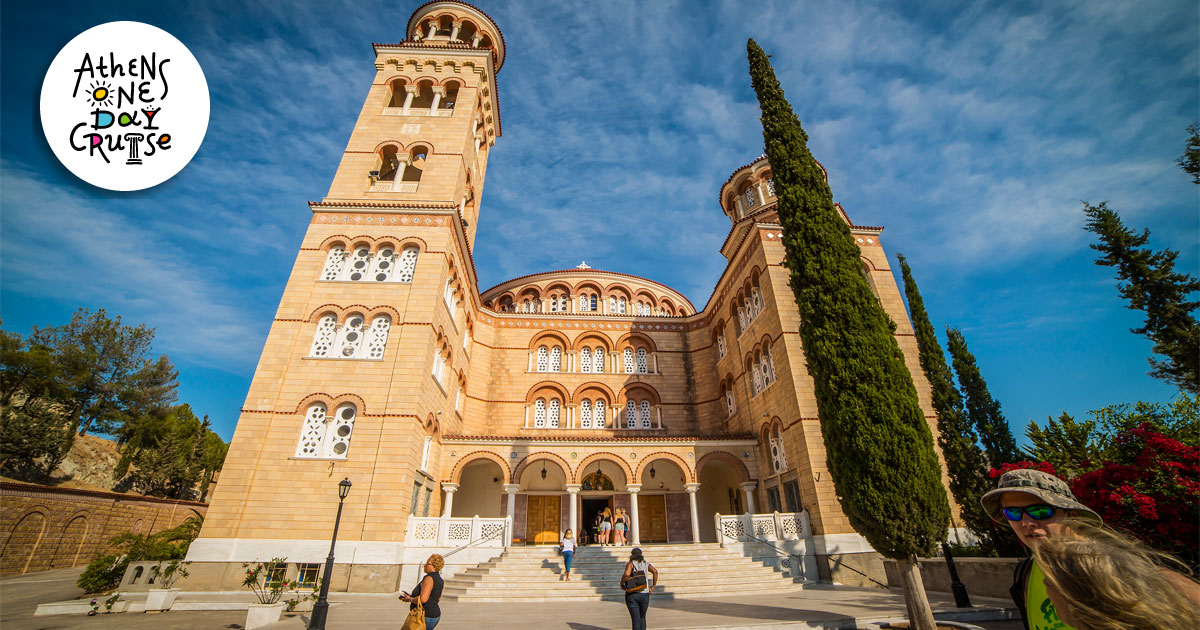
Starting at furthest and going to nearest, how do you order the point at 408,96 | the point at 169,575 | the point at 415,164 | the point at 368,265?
the point at 408,96 → the point at 415,164 → the point at 368,265 → the point at 169,575

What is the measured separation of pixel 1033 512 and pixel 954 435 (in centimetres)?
1438

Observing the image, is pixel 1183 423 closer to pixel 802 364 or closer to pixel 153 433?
pixel 802 364

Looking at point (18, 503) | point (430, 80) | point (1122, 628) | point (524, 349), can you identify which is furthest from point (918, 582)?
point (18, 503)

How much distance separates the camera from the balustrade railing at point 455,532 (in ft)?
40.9

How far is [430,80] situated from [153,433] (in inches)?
1168

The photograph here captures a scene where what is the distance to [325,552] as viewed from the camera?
37.9 ft

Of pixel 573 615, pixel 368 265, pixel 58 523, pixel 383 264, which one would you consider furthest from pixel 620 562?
pixel 58 523

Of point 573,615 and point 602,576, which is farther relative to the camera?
point 602,576

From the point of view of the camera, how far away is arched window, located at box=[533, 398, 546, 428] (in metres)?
19.9

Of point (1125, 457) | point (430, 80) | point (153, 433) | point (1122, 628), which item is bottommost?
point (1122, 628)

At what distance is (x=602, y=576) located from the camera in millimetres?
11789

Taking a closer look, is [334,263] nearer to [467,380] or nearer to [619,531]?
[467,380]

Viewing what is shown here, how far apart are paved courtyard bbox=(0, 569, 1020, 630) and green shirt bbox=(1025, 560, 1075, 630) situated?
627cm

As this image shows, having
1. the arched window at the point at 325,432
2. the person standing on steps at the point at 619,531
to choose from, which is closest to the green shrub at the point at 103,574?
the arched window at the point at 325,432
